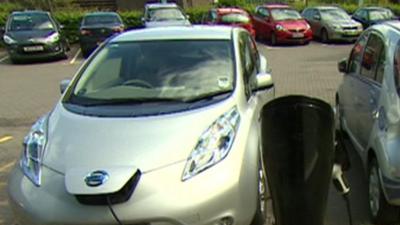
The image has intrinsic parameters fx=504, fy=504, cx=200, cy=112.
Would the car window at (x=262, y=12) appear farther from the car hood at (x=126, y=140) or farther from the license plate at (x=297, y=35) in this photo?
the car hood at (x=126, y=140)

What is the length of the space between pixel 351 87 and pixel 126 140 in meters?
2.90

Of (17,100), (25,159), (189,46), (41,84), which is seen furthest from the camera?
(41,84)

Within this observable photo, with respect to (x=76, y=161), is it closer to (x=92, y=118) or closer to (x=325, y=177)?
(x=92, y=118)

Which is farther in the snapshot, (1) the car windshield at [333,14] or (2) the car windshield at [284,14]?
(1) the car windshield at [333,14]

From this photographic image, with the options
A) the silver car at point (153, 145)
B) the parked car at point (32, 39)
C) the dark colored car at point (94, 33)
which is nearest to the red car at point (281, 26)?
the dark colored car at point (94, 33)

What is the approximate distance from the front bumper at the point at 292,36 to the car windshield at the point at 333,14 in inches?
64.1

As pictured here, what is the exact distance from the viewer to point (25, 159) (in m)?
3.55

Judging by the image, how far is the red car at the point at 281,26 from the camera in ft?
62.2

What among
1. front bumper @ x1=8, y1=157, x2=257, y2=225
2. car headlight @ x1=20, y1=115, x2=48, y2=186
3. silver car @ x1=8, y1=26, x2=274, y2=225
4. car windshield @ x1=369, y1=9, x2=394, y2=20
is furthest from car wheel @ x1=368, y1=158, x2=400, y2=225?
car windshield @ x1=369, y1=9, x2=394, y2=20

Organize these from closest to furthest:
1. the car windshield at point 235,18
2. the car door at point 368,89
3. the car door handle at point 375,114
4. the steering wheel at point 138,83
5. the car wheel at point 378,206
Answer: the car wheel at point 378,206 → the car door handle at point 375,114 → the steering wheel at point 138,83 → the car door at point 368,89 → the car windshield at point 235,18

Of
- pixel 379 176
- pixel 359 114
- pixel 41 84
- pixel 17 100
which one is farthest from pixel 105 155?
pixel 41 84

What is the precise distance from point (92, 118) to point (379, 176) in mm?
2165

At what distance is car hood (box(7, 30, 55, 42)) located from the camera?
52.9 ft

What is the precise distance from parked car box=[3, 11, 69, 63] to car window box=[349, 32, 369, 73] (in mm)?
12564
